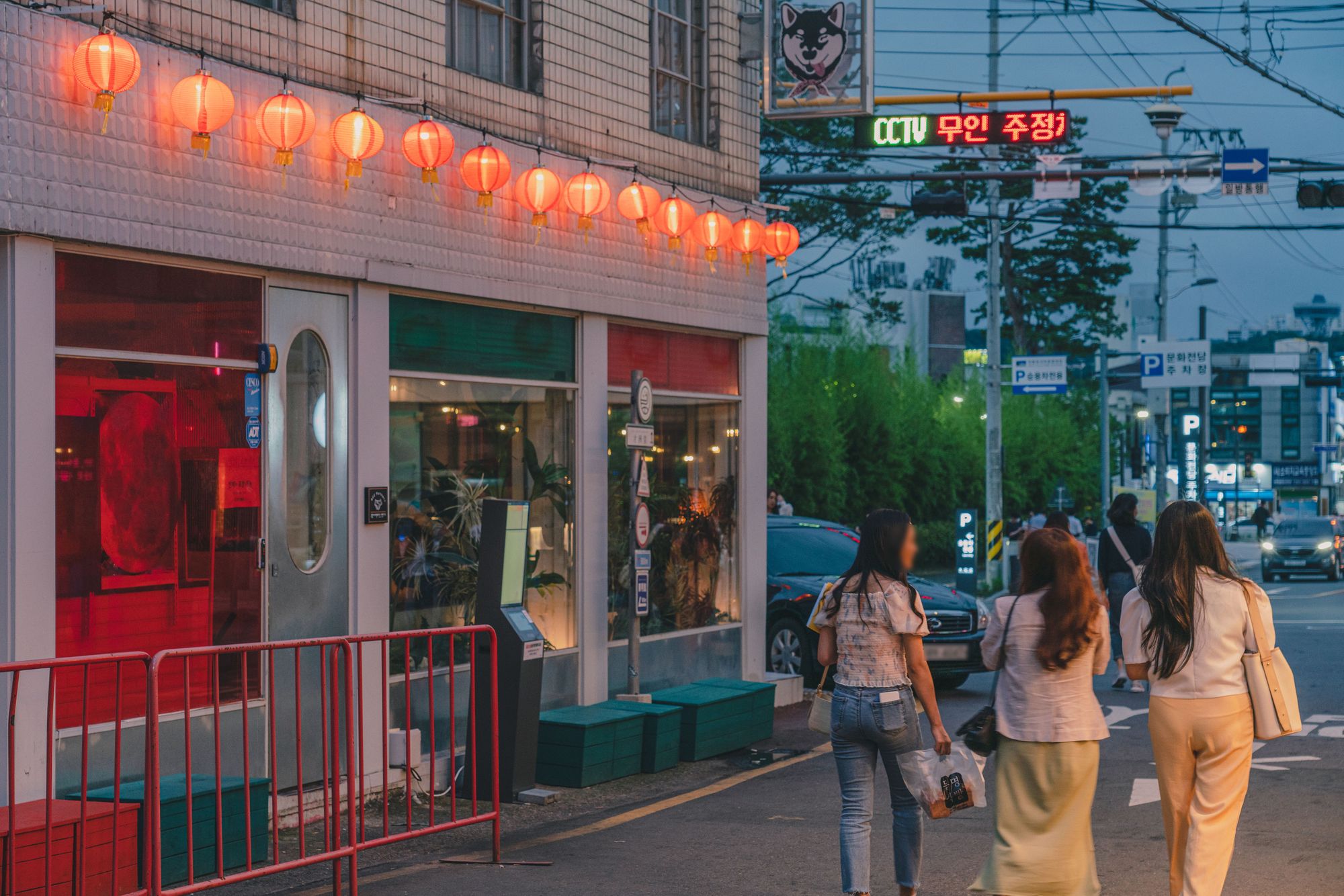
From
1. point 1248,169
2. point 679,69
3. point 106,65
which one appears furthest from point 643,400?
point 1248,169

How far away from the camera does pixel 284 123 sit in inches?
348

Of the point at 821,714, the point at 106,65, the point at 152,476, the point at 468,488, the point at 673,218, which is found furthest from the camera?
the point at 673,218

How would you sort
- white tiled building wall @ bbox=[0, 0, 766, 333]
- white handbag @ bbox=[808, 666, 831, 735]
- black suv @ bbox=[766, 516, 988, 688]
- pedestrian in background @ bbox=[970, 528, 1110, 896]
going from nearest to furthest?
pedestrian in background @ bbox=[970, 528, 1110, 896], white handbag @ bbox=[808, 666, 831, 735], white tiled building wall @ bbox=[0, 0, 766, 333], black suv @ bbox=[766, 516, 988, 688]

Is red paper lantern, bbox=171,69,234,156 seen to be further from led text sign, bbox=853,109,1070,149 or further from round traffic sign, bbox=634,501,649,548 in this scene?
led text sign, bbox=853,109,1070,149

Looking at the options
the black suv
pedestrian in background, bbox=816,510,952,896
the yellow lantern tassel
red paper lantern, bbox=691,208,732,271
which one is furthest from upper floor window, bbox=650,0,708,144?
pedestrian in background, bbox=816,510,952,896

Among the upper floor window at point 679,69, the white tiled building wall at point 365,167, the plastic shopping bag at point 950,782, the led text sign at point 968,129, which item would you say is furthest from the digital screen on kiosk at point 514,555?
the led text sign at point 968,129

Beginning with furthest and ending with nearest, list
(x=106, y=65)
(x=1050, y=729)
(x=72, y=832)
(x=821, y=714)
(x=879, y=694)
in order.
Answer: (x=106, y=65)
(x=821, y=714)
(x=879, y=694)
(x=72, y=832)
(x=1050, y=729)

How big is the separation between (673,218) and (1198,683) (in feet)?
23.8

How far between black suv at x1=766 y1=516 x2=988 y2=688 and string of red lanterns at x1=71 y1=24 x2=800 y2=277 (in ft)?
11.0

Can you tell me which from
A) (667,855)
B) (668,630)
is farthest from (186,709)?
(668,630)

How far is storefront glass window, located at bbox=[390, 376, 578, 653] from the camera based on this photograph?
1038cm

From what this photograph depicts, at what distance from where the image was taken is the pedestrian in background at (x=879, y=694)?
6.52m

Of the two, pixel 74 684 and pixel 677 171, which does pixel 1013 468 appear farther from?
pixel 74 684

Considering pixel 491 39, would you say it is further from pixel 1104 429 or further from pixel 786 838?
pixel 1104 429
